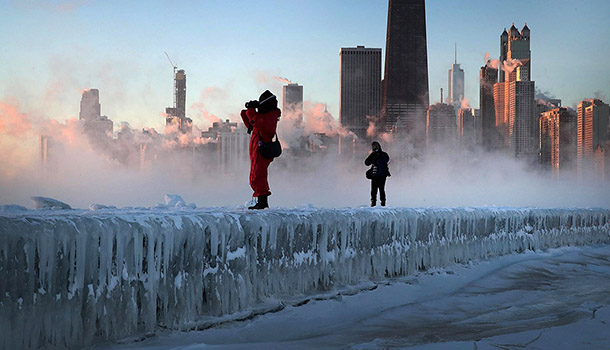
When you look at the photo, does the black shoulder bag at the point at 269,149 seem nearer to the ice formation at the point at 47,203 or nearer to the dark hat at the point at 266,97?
the dark hat at the point at 266,97

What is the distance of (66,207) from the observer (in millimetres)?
7949

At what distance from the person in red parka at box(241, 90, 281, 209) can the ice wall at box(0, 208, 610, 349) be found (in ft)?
4.99

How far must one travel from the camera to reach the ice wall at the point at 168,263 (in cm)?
391

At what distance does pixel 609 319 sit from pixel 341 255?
2962mm

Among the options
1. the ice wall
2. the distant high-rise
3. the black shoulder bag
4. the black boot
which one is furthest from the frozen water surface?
the distant high-rise

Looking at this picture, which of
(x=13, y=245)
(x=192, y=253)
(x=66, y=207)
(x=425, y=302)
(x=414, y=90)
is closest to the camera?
(x=13, y=245)

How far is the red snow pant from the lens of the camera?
7887 mm

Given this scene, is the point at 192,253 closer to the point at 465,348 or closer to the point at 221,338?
the point at 221,338

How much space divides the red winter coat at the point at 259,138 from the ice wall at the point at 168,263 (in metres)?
1.55

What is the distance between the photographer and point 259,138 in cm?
786

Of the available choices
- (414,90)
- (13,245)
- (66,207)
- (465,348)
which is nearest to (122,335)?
(13,245)

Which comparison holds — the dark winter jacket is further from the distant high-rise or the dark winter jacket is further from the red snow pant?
the distant high-rise

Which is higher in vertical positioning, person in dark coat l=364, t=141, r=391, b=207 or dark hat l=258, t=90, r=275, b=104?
dark hat l=258, t=90, r=275, b=104

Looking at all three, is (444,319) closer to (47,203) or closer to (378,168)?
(47,203)
